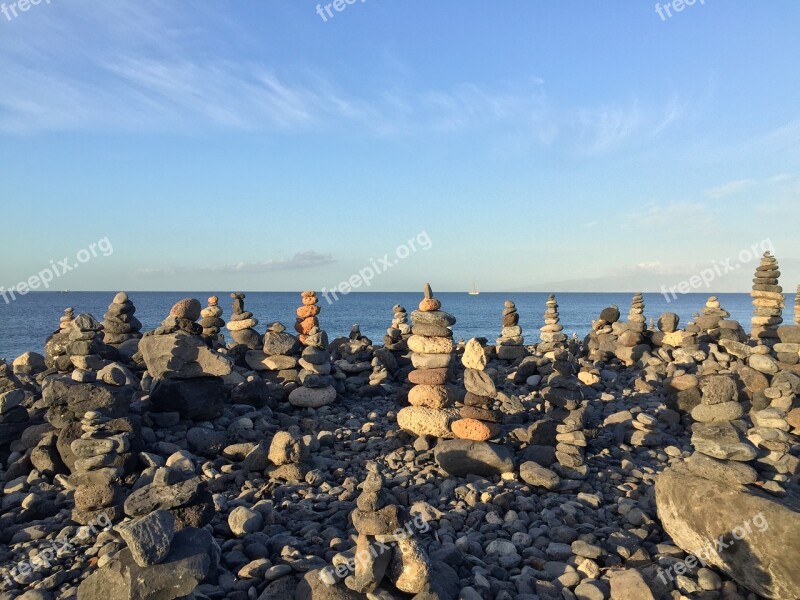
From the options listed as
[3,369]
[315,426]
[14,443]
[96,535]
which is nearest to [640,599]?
[96,535]

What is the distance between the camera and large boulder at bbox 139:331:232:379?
12164mm

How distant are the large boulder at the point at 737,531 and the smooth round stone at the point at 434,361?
488 centimetres

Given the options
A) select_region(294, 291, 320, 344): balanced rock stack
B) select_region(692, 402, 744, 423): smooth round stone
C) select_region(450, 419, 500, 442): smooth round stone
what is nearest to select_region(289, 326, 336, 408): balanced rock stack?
select_region(294, 291, 320, 344): balanced rock stack

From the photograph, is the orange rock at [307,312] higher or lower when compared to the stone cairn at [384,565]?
higher

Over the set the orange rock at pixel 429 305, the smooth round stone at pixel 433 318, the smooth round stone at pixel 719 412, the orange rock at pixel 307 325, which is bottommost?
the smooth round stone at pixel 719 412

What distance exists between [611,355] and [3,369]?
18.8m

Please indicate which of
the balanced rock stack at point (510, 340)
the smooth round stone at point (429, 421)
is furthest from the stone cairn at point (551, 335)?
the smooth round stone at point (429, 421)

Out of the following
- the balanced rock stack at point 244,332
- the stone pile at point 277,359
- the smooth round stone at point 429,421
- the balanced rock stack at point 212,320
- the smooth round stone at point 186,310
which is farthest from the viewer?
the balanced rock stack at point 212,320

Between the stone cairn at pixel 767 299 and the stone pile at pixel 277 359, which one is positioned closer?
the stone pile at pixel 277 359

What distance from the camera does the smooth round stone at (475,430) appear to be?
10195 millimetres

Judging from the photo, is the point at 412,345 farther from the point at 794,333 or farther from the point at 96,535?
the point at 794,333

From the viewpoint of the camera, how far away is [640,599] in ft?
19.5

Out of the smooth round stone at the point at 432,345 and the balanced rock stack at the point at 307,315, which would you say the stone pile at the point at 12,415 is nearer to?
the smooth round stone at the point at 432,345

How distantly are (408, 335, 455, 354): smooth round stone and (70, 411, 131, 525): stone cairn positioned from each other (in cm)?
558
